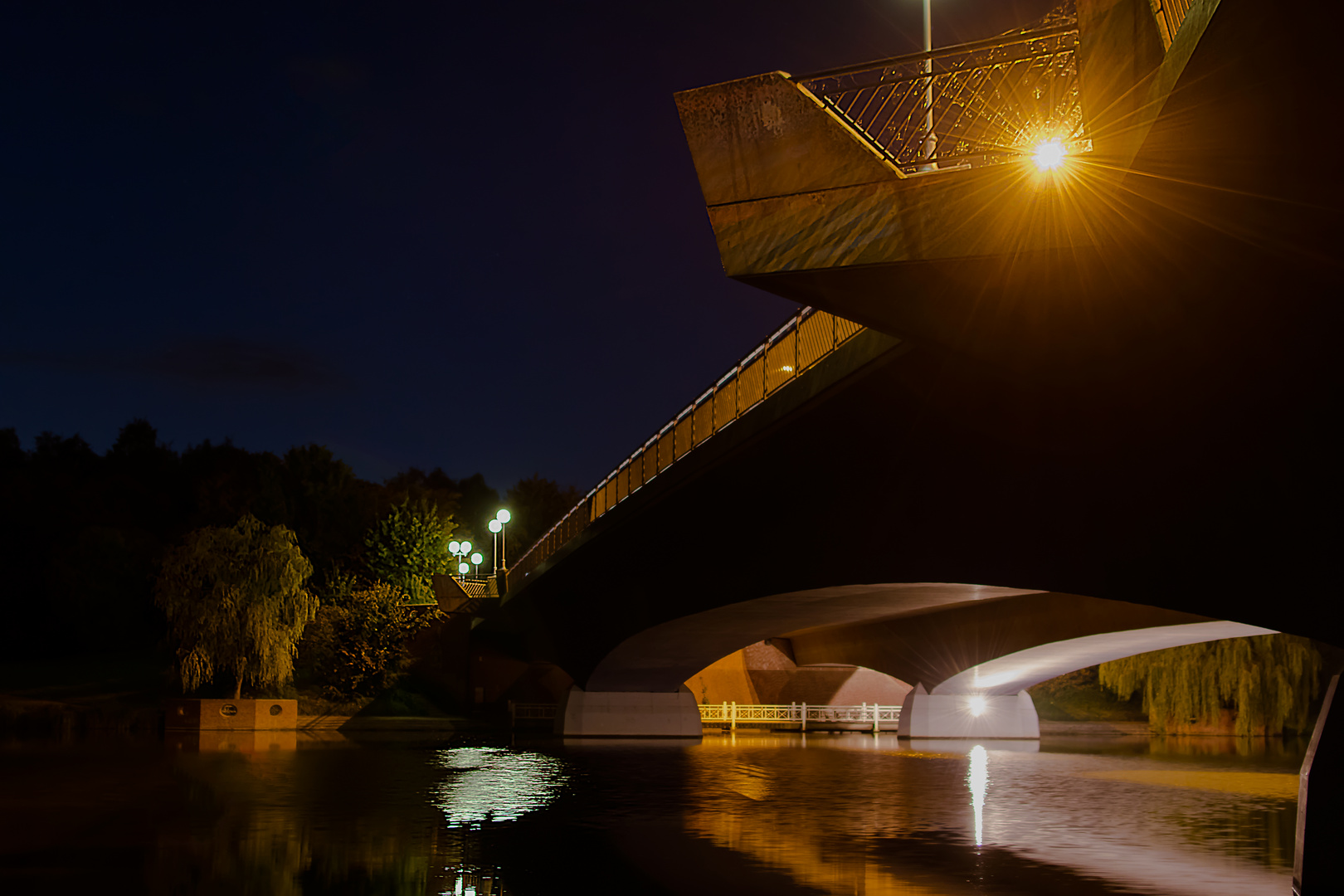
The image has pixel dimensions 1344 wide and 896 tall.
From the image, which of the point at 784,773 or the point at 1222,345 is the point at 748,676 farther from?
the point at 1222,345

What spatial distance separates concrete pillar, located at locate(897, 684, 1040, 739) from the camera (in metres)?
39.3

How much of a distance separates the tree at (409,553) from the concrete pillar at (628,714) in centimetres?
2630

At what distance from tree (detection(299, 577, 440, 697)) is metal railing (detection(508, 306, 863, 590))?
21.1m

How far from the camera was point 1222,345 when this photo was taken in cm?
941

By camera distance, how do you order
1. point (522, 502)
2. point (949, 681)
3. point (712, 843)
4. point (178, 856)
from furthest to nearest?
1. point (522, 502)
2. point (949, 681)
3. point (712, 843)
4. point (178, 856)

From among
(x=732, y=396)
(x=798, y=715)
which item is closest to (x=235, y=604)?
(x=798, y=715)

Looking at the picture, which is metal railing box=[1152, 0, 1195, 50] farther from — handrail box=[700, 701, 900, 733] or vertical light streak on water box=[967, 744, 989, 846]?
handrail box=[700, 701, 900, 733]

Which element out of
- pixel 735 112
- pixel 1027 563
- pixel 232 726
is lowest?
pixel 232 726

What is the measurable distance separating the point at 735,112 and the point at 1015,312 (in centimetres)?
306

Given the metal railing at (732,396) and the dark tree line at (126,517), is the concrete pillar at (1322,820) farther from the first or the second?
the dark tree line at (126,517)

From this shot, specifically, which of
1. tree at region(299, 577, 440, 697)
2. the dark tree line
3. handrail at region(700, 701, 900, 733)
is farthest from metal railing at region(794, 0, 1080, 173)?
the dark tree line

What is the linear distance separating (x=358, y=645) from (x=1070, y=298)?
44.8 m

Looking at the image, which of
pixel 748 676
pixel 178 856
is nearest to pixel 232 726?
pixel 748 676

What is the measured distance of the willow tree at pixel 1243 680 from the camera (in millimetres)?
36656
